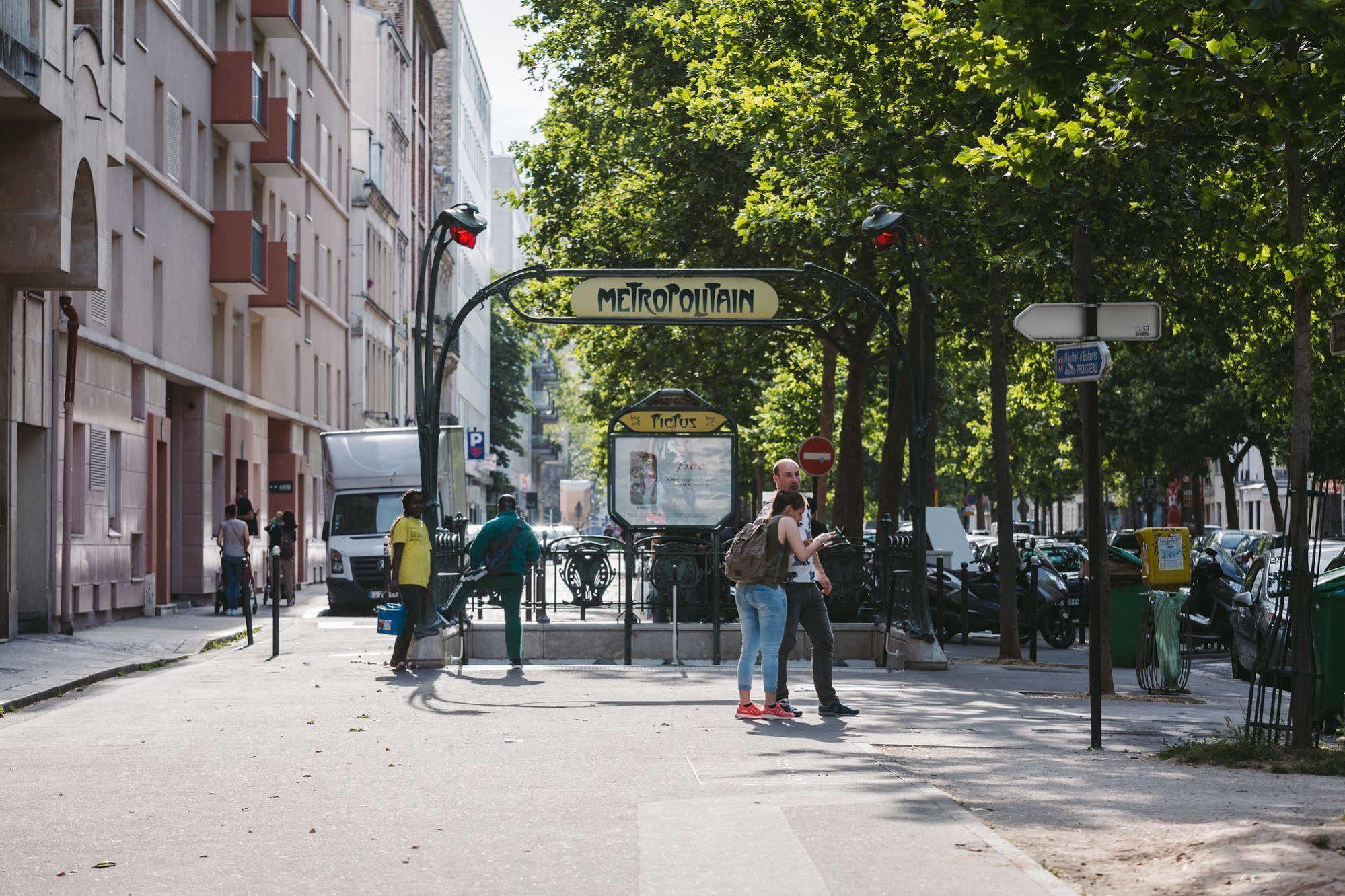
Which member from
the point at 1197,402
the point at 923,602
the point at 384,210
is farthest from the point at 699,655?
the point at 384,210

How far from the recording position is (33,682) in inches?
670

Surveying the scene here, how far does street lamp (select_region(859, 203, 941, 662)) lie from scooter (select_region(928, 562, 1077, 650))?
5.63 meters

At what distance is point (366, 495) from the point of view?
33.1m

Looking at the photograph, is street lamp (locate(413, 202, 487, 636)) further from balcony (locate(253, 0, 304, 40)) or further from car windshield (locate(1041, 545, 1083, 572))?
balcony (locate(253, 0, 304, 40))

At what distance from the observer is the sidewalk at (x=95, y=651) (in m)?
16.9

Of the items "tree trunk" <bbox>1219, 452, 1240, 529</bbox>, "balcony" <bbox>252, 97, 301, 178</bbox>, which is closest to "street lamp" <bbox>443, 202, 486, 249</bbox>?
"balcony" <bbox>252, 97, 301, 178</bbox>

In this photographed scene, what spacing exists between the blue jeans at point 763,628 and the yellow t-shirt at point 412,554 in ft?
18.3

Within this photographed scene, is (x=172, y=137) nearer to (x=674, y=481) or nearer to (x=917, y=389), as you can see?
(x=674, y=481)

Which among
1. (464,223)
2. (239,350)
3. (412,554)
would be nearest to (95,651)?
(412,554)

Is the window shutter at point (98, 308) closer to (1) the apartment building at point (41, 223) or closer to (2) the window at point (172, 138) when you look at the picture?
(1) the apartment building at point (41, 223)

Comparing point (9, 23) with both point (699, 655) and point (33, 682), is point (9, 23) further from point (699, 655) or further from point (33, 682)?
point (699, 655)

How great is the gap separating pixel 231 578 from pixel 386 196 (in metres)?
33.8

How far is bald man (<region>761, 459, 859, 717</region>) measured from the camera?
1405cm

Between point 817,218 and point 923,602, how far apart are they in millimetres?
6100
